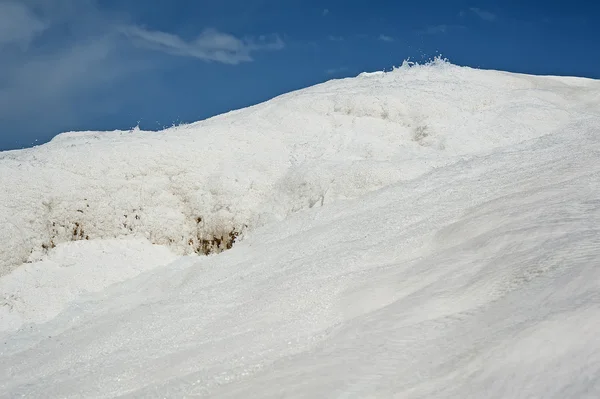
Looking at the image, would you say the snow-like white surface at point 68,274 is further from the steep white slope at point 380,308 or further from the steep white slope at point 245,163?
the steep white slope at point 380,308

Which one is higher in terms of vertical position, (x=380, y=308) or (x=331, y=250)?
(x=331, y=250)

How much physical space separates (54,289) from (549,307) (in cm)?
962

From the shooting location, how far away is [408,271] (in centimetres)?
742

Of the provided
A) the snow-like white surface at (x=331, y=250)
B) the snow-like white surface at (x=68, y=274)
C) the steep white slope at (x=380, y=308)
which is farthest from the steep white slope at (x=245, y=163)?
the steep white slope at (x=380, y=308)

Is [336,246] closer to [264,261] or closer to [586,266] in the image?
[264,261]

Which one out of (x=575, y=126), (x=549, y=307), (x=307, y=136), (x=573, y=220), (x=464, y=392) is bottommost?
(x=464, y=392)

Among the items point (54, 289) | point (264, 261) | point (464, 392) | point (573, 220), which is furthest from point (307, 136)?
point (464, 392)

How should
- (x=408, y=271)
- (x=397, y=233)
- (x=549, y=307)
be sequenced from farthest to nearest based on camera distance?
(x=397, y=233) < (x=408, y=271) < (x=549, y=307)

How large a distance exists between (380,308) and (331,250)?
3.00 m

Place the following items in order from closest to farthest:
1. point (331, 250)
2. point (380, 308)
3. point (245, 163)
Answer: point (380, 308)
point (331, 250)
point (245, 163)

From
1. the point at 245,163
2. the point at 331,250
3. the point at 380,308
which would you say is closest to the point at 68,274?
the point at 245,163

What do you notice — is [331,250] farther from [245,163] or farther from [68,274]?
[68,274]

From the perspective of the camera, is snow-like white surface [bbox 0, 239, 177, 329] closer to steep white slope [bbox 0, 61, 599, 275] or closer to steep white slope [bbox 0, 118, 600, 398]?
steep white slope [bbox 0, 61, 599, 275]

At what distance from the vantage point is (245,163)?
14.4 metres
